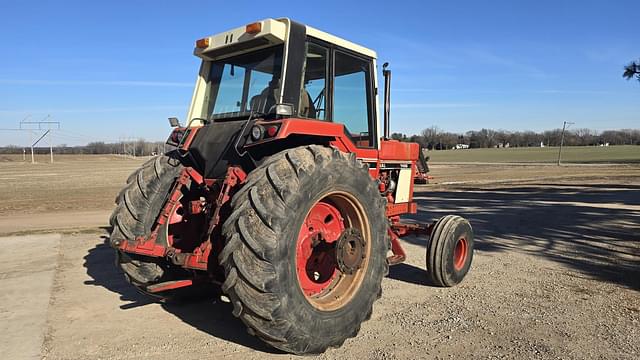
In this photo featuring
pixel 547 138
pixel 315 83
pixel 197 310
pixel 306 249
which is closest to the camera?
pixel 306 249

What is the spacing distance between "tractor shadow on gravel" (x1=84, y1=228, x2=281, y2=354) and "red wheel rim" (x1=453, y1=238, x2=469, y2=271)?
115 inches

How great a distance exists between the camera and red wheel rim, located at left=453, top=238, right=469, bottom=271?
6.04 m

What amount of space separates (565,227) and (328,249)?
7784 millimetres

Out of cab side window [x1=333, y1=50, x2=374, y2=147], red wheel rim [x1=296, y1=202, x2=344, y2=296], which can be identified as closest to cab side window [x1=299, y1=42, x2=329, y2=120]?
cab side window [x1=333, y1=50, x2=374, y2=147]

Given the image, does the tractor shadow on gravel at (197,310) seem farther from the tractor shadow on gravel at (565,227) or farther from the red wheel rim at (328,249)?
the tractor shadow on gravel at (565,227)

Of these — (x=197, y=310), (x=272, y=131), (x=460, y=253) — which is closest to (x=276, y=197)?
(x=272, y=131)

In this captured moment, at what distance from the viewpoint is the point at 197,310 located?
5.02 metres

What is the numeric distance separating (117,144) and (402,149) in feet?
609

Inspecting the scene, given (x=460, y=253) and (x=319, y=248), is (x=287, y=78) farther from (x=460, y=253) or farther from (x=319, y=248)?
(x=460, y=253)

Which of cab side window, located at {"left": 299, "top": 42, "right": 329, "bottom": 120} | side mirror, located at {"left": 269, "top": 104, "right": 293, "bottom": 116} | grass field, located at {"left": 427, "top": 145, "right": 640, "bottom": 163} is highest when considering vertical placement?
cab side window, located at {"left": 299, "top": 42, "right": 329, "bottom": 120}

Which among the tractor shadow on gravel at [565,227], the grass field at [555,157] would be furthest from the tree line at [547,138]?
the tractor shadow on gravel at [565,227]

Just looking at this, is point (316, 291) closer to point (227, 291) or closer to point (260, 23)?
point (227, 291)

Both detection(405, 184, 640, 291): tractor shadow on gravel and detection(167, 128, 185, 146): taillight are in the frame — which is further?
detection(405, 184, 640, 291): tractor shadow on gravel

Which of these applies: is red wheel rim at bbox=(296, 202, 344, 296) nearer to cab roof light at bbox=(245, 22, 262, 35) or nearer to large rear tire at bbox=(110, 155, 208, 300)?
large rear tire at bbox=(110, 155, 208, 300)
